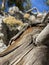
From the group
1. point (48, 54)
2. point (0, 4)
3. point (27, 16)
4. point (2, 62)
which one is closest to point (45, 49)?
point (48, 54)

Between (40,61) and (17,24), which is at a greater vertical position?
(40,61)

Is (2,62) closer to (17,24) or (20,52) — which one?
(20,52)

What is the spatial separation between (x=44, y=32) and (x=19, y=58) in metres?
0.24

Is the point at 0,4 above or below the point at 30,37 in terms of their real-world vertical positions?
below

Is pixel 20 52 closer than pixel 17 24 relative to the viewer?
Yes

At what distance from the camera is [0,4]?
12062 mm

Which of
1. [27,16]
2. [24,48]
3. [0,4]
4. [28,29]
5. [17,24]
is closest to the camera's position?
[24,48]

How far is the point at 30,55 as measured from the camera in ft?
4.80

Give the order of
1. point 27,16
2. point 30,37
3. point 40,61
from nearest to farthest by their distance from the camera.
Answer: point 40,61
point 30,37
point 27,16

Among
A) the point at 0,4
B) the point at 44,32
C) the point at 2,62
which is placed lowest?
the point at 0,4

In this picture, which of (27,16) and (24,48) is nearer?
(24,48)

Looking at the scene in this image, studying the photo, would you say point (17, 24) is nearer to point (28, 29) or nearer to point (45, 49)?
point (28, 29)

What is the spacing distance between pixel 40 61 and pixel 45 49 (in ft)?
0.32

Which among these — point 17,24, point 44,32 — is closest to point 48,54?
point 44,32
